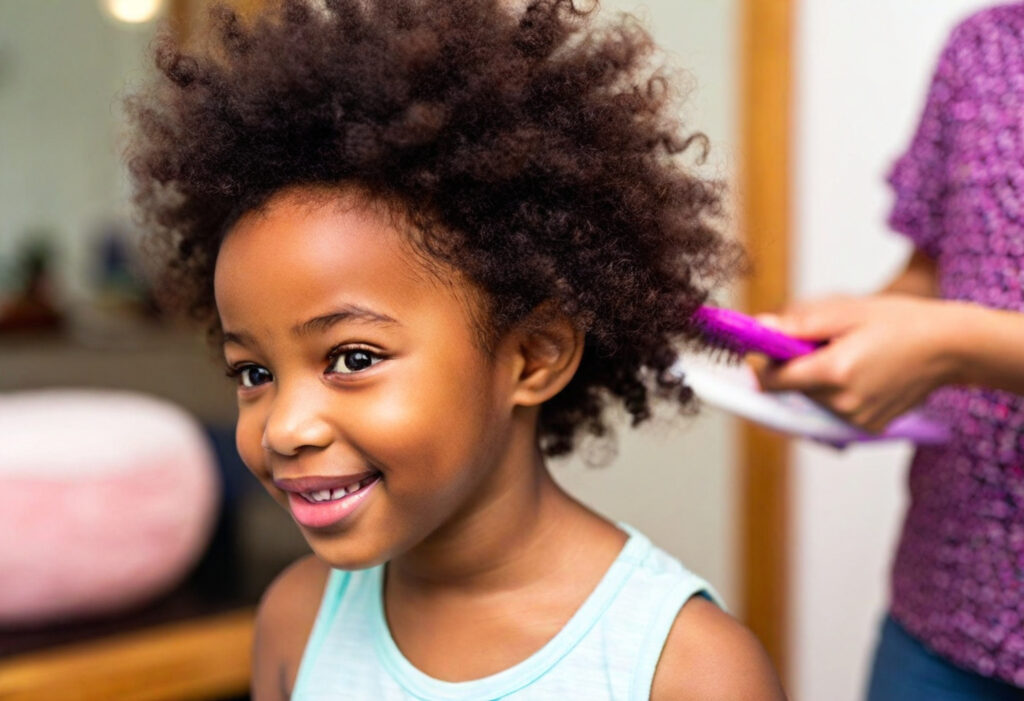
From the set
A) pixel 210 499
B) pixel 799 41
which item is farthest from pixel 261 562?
pixel 799 41

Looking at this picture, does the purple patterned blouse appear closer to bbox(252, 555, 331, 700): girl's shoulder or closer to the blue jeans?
the blue jeans

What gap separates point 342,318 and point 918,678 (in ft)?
1.73

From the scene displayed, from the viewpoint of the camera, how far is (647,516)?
180 centimetres

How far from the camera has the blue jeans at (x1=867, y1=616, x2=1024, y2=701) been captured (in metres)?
0.78

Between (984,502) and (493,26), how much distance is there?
1.58ft

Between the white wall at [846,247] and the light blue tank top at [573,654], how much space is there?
0.99 m

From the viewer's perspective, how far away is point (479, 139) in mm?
609

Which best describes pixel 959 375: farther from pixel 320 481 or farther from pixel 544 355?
pixel 320 481

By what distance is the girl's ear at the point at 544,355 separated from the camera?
2.17 ft

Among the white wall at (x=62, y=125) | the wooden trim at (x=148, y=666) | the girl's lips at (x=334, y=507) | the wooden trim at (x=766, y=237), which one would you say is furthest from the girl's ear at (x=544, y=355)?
the white wall at (x=62, y=125)

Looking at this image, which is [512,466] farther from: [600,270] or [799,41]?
[799,41]

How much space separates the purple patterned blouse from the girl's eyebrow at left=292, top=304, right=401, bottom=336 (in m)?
0.46

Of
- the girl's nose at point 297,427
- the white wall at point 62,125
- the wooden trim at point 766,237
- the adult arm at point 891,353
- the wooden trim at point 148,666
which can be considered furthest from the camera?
the white wall at point 62,125

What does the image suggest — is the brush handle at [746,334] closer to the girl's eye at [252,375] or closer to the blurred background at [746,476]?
the girl's eye at [252,375]
